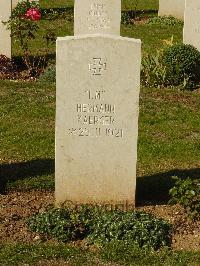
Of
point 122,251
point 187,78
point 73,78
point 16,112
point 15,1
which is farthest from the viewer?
point 15,1

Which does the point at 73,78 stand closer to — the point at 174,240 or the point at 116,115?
the point at 116,115

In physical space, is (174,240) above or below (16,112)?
below

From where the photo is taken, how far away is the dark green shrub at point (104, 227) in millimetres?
6449

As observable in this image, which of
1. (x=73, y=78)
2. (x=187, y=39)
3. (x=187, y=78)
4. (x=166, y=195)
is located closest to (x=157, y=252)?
(x=166, y=195)

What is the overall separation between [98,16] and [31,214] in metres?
6.61

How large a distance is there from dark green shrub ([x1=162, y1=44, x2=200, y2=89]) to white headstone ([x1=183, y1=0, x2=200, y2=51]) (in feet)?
2.66

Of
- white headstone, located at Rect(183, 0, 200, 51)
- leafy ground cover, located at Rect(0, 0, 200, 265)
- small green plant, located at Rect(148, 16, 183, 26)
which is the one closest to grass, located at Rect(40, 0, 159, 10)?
small green plant, located at Rect(148, 16, 183, 26)

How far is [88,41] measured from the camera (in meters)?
6.69

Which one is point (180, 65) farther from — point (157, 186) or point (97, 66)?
point (97, 66)

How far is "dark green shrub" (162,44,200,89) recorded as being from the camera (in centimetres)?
1245

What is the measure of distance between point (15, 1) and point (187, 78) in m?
8.66

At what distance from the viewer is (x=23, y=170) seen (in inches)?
324

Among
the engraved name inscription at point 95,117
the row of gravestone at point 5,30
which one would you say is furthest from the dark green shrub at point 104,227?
the row of gravestone at point 5,30

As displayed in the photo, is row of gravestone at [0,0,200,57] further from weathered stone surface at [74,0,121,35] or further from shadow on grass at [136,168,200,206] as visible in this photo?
shadow on grass at [136,168,200,206]
